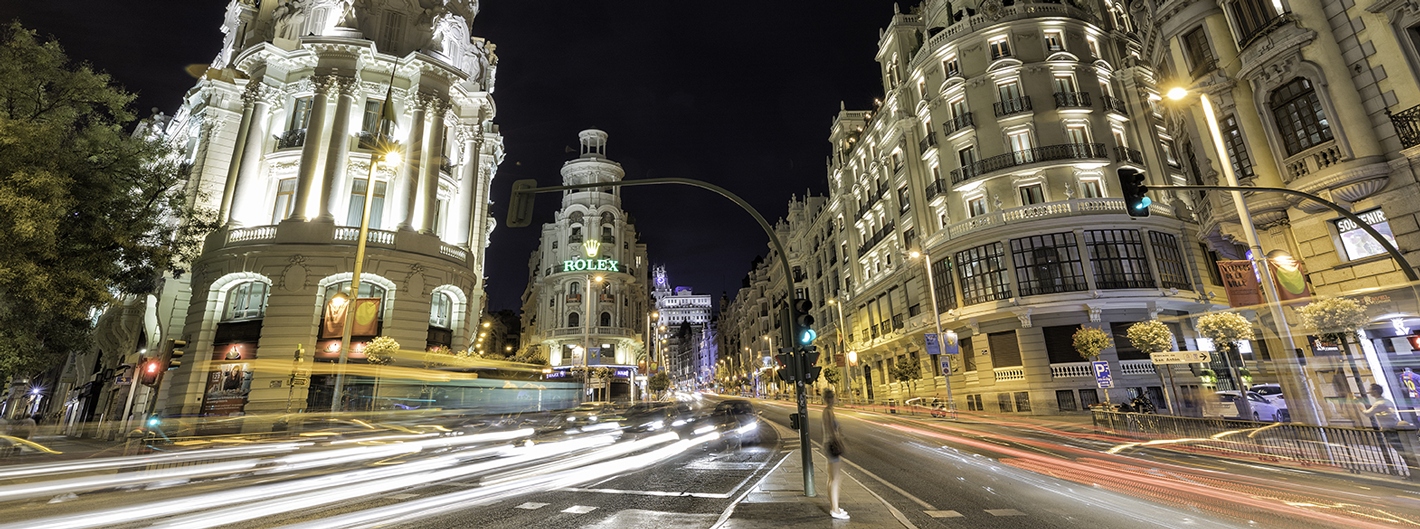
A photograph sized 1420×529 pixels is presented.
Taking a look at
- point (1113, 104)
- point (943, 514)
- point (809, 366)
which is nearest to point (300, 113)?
point (809, 366)

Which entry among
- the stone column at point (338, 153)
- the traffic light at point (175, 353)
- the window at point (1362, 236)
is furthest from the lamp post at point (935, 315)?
the stone column at point (338, 153)

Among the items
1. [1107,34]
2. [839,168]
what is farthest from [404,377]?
[1107,34]

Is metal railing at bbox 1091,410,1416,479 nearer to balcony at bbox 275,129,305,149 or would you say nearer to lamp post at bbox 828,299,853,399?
lamp post at bbox 828,299,853,399

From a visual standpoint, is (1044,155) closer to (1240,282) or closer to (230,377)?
(1240,282)

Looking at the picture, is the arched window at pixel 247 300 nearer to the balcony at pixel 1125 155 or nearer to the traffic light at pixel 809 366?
the traffic light at pixel 809 366

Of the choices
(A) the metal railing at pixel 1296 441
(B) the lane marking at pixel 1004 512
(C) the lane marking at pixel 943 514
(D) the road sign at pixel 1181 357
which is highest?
(D) the road sign at pixel 1181 357

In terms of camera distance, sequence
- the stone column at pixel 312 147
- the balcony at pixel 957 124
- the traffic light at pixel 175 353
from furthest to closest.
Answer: the balcony at pixel 957 124
the stone column at pixel 312 147
the traffic light at pixel 175 353

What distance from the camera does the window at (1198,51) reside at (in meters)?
19.9

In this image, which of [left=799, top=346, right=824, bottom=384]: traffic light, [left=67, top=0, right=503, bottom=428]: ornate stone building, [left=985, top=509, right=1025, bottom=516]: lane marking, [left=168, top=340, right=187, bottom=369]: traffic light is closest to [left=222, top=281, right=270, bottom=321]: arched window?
[left=67, top=0, right=503, bottom=428]: ornate stone building

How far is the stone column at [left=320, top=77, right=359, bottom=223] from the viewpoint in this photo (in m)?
27.9

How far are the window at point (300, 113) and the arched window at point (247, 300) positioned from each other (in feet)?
29.6

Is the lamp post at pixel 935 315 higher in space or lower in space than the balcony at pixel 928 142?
lower

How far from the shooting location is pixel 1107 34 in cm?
3497

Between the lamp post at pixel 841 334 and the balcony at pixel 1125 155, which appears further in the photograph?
the lamp post at pixel 841 334
